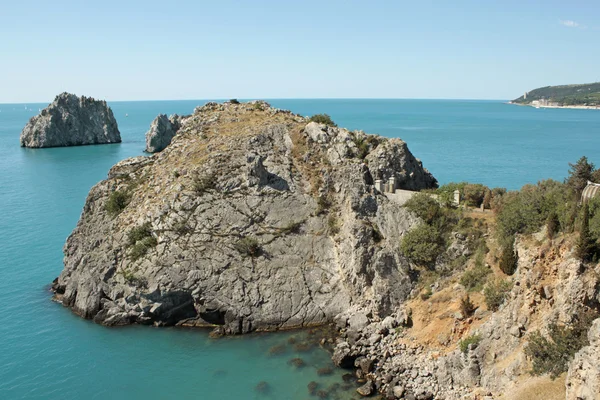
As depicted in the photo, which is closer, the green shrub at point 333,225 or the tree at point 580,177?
the tree at point 580,177

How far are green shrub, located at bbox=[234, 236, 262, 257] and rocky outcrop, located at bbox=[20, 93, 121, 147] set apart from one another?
12273cm

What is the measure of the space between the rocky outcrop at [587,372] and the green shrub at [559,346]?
4.91 ft

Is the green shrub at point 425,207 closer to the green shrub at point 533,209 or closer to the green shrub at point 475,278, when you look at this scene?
the green shrub at point 533,209

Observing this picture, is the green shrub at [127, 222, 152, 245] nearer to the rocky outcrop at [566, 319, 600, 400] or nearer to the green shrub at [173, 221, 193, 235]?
the green shrub at [173, 221, 193, 235]

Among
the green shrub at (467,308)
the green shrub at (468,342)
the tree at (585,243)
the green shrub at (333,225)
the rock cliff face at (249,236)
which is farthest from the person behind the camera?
the green shrub at (333,225)

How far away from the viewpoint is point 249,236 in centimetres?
3806

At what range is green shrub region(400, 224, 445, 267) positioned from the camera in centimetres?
3456

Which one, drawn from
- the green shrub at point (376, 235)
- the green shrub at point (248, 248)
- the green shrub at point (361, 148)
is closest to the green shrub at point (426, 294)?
the green shrub at point (376, 235)

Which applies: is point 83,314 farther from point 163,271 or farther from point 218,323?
point 218,323

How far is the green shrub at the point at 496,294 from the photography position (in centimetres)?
2755

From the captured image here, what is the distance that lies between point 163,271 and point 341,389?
1715 cm

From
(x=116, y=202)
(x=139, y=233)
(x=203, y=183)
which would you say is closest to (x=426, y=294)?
(x=203, y=183)

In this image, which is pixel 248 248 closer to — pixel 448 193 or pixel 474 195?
pixel 448 193

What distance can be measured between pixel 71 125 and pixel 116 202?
11392cm
